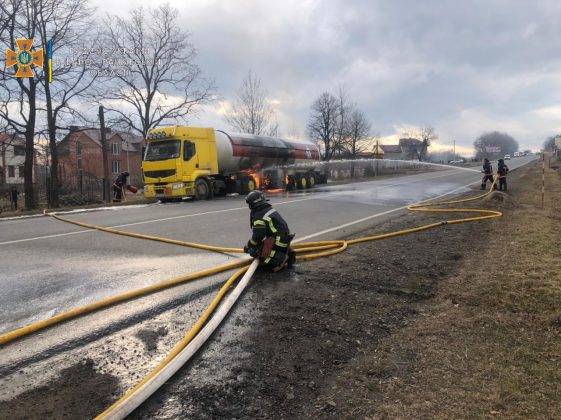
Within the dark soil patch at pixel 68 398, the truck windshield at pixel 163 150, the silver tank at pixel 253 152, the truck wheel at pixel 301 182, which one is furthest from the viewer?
the truck wheel at pixel 301 182

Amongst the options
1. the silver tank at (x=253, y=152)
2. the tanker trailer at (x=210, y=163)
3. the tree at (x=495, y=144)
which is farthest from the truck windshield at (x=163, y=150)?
the tree at (x=495, y=144)

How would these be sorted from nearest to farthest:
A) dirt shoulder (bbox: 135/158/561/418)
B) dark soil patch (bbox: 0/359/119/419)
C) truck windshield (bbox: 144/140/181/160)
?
dark soil patch (bbox: 0/359/119/419)
dirt shoulder (bbox: 135/158/561/418)
truck windshield (bbox: 144/140/181/160)

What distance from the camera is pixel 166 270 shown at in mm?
5855

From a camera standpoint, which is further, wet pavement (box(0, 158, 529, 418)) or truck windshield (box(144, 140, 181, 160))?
truck windshield (box(144, 140, 181, 160))

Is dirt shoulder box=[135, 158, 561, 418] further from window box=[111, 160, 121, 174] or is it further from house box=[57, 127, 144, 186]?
window box=[111, 160, 121, 174]

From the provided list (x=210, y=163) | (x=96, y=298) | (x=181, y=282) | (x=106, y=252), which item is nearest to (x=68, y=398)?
(x=96, y=298)

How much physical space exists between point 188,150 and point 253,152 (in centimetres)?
484

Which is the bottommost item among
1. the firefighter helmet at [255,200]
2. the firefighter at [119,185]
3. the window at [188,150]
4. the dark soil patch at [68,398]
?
the dark soil patch at [68,398]

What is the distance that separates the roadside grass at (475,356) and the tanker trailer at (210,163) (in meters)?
14.3

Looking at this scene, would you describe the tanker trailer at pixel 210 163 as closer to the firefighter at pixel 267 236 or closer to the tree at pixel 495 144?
the firefighter at pixel 267 236

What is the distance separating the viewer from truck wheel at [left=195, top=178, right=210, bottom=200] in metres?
18.5

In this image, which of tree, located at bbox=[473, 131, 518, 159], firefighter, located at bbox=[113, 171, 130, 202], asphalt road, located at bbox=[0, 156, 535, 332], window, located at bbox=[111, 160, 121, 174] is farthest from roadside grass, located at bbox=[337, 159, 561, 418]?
tree, located at bbox=[473, 131, 518, 159]

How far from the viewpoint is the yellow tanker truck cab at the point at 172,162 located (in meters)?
18.2

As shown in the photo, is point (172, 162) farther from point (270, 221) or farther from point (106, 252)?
point (270, 221)
